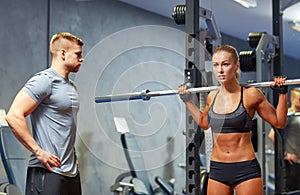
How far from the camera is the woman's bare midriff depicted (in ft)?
9.07

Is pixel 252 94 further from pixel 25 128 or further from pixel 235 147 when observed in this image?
pixel 25 128

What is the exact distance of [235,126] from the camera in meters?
2.76

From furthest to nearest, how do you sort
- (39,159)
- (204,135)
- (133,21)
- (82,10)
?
1. (133,21)
2. (82,10)
3. (204,135)
4. (39,159)

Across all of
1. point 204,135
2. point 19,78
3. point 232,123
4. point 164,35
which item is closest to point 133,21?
point 164,35

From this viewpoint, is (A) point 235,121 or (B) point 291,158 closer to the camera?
(A) point 235,121

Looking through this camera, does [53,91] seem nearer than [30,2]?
Yes

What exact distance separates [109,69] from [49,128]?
2.70 metres

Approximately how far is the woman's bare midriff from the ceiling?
184 cm

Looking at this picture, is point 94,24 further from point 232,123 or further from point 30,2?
point 232,123

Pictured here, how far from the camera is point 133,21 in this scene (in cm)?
549

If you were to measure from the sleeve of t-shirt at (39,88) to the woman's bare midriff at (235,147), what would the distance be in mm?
963

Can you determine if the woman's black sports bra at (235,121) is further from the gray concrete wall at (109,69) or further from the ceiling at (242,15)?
the gray concrete wall at (109,69)

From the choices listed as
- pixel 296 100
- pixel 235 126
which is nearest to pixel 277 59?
pixel 296 100

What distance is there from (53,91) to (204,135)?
1.37m
